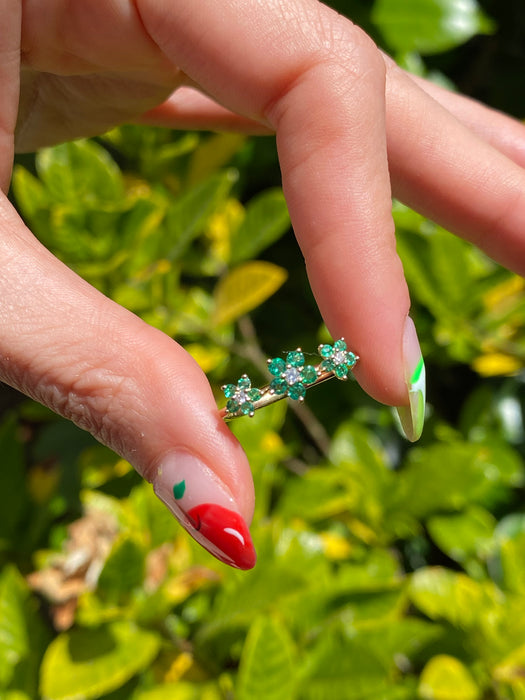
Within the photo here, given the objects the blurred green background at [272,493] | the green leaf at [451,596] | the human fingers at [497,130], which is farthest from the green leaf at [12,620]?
the human fingers at [497,130]

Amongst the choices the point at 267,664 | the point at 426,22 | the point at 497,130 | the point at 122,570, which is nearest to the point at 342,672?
the point at 267,664

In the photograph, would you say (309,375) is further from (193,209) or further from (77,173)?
(77,173)

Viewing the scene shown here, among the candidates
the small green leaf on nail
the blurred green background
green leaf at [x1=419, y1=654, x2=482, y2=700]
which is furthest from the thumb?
green leaf at [x1=419, y1=654, x2=482, y2=700]

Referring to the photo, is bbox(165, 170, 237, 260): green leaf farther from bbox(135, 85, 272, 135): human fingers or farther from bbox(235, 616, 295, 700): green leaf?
bbox(235, 616, 295, 700): green leaf

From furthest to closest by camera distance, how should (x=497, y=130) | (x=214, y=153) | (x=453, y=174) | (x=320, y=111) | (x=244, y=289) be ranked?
(x=214, y=153), (x=244, y=289), (x=497, y=130), (x=453, y=174), (x=320, y=111)

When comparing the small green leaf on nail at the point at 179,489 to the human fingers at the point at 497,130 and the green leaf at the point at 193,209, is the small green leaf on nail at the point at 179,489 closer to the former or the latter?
the green leaf at the point at 193,209
